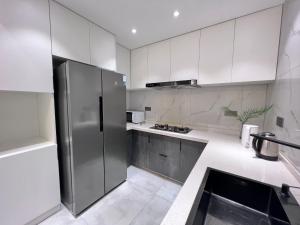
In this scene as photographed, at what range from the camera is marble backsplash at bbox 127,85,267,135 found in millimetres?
1916

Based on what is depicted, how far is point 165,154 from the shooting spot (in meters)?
2.13

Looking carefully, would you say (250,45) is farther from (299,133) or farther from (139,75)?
(139,75)

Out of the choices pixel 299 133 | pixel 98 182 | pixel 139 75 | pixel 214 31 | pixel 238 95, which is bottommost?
pixel 98 182

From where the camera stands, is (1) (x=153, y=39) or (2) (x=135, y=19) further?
→ (1) (x=153, y=39)

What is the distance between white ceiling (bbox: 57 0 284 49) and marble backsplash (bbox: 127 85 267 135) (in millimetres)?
962

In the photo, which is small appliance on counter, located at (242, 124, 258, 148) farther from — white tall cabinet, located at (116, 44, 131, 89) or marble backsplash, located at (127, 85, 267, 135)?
white tall cabinet, located at (116, 44, 131, 89)

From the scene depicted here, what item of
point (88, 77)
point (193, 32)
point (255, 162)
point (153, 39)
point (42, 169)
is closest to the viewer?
point (255, 162)

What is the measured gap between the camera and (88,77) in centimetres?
151

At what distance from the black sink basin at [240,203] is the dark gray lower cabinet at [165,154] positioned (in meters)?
0.91

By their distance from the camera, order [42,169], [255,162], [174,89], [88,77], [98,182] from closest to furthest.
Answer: [255,162] < [42,169] < [88,77] < [98,182] < [174,89]

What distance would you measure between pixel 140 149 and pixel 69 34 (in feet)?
6.46

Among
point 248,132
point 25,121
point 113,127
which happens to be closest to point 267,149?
point 248,132

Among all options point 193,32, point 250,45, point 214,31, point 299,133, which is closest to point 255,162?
point 299,133

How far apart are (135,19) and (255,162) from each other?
2049 mm
